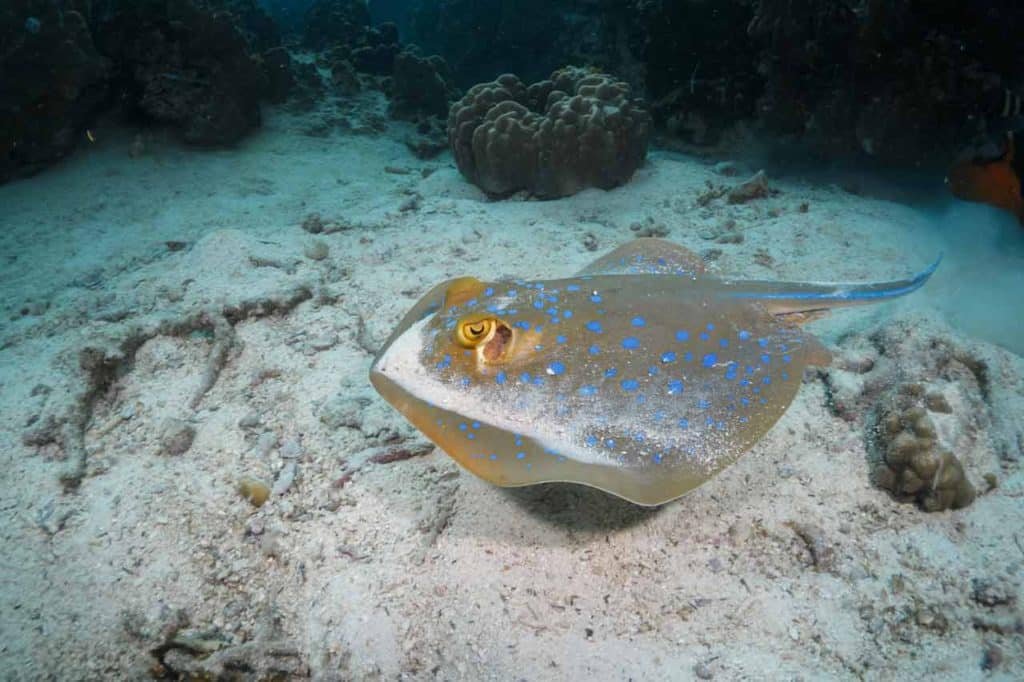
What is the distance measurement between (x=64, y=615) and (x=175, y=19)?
10039mm

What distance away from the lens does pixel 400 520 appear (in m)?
2.96

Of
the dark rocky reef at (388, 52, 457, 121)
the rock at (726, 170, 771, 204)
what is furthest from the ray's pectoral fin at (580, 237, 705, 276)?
the dark rocky reef at (388, 52, 457, 121)

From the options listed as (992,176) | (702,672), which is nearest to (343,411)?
(702,672)

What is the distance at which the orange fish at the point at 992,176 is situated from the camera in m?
5.37

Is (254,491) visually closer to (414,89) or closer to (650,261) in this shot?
(650,261)

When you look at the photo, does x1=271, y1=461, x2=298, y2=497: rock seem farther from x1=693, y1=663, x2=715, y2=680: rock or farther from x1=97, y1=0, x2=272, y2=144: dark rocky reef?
x1=97, y1=0, x2=272, y2=144: dark rocky reef

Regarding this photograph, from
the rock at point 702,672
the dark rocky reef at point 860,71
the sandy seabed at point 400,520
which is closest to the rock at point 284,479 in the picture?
the sandy seabed at point 400,520

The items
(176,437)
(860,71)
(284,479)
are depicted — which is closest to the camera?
(284,479)

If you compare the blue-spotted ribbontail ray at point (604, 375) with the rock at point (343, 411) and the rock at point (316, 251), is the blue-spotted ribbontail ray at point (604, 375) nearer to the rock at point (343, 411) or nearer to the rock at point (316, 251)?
the rock at point (343, 411)

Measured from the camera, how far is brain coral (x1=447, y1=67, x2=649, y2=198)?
725 centimetres

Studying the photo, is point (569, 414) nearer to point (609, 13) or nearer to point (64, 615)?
point (64, 615)

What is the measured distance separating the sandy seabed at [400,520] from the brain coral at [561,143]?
2676 mm

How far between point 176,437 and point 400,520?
1.64 m

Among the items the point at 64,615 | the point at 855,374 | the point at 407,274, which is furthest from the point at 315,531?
the point at 855,374
